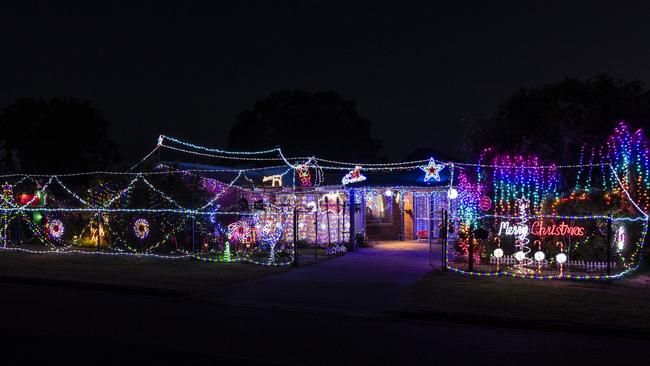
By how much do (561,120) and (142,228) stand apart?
14.7m

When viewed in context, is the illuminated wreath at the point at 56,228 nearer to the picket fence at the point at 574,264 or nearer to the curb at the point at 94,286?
the curb at the point at 94,286

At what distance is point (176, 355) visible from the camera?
7.04 meters

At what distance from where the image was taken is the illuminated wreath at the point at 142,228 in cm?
2077

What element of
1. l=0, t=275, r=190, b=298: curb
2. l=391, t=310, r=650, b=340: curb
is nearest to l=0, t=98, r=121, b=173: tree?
l=0, t=275, r=190, b=298: curb

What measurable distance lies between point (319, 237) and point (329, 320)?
503 inches

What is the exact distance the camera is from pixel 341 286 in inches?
502

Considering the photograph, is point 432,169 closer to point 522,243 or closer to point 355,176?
point 355,176

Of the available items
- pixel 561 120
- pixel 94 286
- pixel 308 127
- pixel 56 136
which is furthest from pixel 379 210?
pixel 56 136

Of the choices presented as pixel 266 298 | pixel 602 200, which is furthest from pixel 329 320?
pixel 602 200

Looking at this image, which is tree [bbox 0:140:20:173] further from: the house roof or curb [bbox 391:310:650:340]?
curb [bbox 391:310:650:340]

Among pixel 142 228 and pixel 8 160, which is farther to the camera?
pixel 8 160

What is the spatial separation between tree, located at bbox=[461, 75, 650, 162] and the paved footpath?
17.3 feet

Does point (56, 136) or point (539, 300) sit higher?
point (56, 136)

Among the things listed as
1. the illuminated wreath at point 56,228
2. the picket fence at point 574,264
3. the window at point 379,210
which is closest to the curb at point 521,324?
the picket fence at point 574,264
